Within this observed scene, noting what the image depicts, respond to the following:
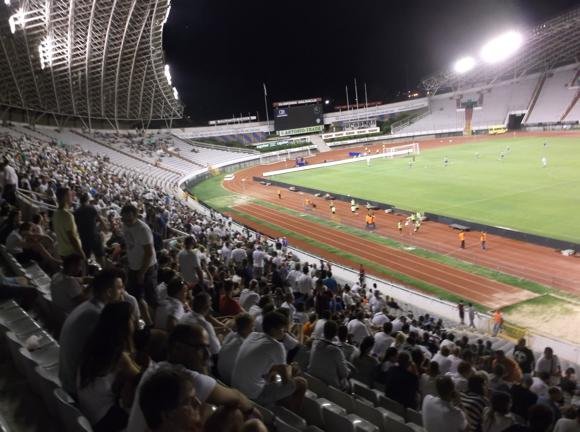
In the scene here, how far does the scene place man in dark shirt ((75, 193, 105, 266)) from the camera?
855 cm

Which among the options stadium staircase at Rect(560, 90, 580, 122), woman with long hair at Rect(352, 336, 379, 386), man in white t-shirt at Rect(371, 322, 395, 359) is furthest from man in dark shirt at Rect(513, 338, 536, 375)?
stadium staircase at Rect(560, 90, 580, 122)

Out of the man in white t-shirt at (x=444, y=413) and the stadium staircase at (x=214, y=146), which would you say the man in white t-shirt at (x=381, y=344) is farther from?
the stadium staircase at (x=214, y=146)

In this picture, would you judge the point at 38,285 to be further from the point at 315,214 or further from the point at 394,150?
the point at 394,150

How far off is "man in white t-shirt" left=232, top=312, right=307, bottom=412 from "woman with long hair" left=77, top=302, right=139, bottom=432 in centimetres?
107

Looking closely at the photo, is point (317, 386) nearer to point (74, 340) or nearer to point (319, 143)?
point (74, 340)

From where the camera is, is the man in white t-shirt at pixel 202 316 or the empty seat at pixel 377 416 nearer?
the empty seat at pixel 377 416

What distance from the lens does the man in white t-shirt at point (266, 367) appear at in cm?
467

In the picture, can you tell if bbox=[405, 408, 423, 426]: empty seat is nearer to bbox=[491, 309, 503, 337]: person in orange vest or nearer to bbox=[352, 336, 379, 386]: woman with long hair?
bbox=[352, 336, 379, 386]: woman with long hair

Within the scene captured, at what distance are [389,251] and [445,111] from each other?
74929 millimetres

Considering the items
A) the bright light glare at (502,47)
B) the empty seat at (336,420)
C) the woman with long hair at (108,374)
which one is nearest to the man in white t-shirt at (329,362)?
the empty seat at (336,420)

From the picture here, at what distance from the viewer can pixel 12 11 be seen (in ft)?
137

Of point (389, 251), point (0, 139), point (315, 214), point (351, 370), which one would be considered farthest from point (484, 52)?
point (351, 370)

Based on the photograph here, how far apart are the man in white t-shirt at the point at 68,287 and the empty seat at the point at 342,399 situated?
295 cm

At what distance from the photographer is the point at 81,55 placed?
54.4 metres
